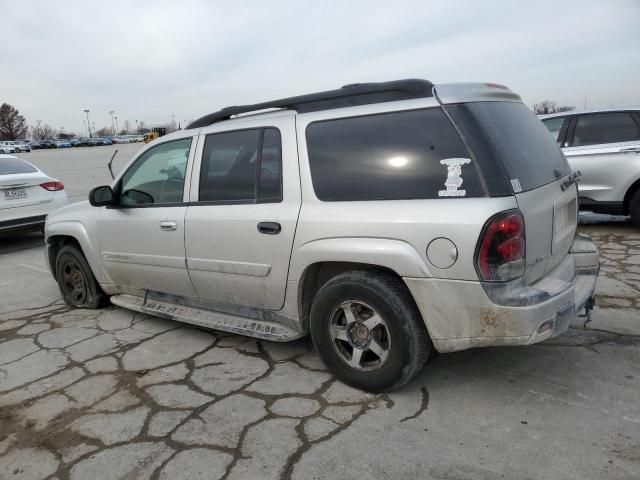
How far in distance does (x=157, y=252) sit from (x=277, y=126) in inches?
57.0

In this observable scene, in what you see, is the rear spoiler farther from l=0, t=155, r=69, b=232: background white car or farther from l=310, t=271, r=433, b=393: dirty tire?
l=0, t=155, r=69, b=232: background white car

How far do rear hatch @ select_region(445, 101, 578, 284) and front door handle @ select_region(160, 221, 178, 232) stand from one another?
7.05 ft

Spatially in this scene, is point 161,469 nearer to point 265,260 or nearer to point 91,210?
point 265,260

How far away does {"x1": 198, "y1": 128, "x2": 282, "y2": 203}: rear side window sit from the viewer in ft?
11.0

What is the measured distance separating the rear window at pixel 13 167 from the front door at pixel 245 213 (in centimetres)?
596

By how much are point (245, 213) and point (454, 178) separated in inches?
55.8

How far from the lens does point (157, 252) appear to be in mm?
3980

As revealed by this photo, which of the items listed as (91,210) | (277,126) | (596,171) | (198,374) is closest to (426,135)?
(277,126)

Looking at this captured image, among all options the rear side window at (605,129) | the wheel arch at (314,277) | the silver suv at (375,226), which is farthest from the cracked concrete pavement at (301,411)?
the rear side window at (605,129)

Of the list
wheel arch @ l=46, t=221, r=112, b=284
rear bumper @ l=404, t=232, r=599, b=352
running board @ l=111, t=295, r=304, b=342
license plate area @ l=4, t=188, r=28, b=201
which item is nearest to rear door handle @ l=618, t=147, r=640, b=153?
rear bumper @ l=404, t=232, r=599, b=352

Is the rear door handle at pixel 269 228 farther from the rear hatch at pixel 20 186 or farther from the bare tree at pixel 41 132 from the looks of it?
the bare tree at pixel 41 132

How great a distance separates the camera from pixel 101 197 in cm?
420

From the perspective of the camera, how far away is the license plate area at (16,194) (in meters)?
7.65

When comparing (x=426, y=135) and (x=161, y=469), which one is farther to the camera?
(x=426, y=135)
